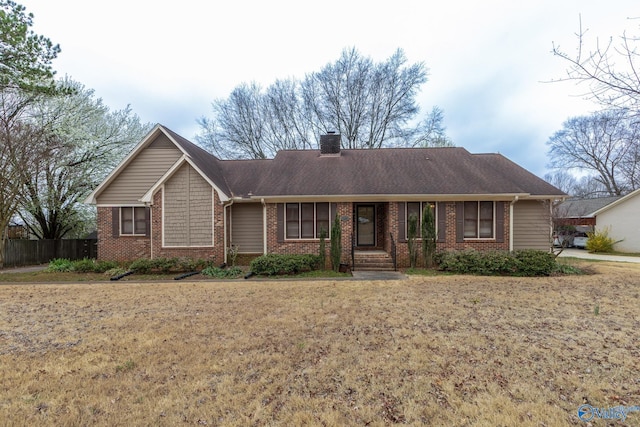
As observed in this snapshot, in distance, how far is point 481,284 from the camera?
889 cm

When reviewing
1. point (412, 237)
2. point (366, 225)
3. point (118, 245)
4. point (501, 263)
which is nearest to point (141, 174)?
point (118, 245)

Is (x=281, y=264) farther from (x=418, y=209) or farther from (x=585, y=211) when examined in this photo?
(x=585, y=211)

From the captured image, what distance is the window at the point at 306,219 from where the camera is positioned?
12.6 meters

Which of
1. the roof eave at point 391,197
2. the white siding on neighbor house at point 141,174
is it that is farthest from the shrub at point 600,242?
the white siding on neighbor house at point 141,174

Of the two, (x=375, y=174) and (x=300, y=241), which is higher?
(x=375, y=174)

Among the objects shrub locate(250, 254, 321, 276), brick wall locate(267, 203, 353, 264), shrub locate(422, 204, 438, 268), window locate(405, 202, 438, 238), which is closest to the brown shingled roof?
window locate(405, 202, 438, 238)

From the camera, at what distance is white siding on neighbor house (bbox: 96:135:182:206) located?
13.4m

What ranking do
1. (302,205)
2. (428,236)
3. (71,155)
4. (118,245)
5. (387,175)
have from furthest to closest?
(71,155)
(387,175)
(118,245)
(302,205)
(428,236)

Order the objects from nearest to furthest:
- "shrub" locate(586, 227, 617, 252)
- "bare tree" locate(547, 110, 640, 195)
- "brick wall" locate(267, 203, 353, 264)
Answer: "brick wall" locate(267, 203, 353, 264) → "shrub" locate(586, 227, 617, 252) → "bare tree" locate(547, 110, 640, 195)

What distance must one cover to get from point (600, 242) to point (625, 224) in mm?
2084

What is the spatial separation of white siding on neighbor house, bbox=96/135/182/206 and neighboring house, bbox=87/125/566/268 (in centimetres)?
4

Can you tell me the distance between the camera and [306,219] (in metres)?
12.6

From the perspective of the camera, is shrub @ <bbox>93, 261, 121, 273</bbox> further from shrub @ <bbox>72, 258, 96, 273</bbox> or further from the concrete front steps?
the concrete front steps

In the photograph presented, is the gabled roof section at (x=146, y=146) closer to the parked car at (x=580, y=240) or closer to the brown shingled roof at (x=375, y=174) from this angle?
the brown shingled roof at (x=375, y=174)
